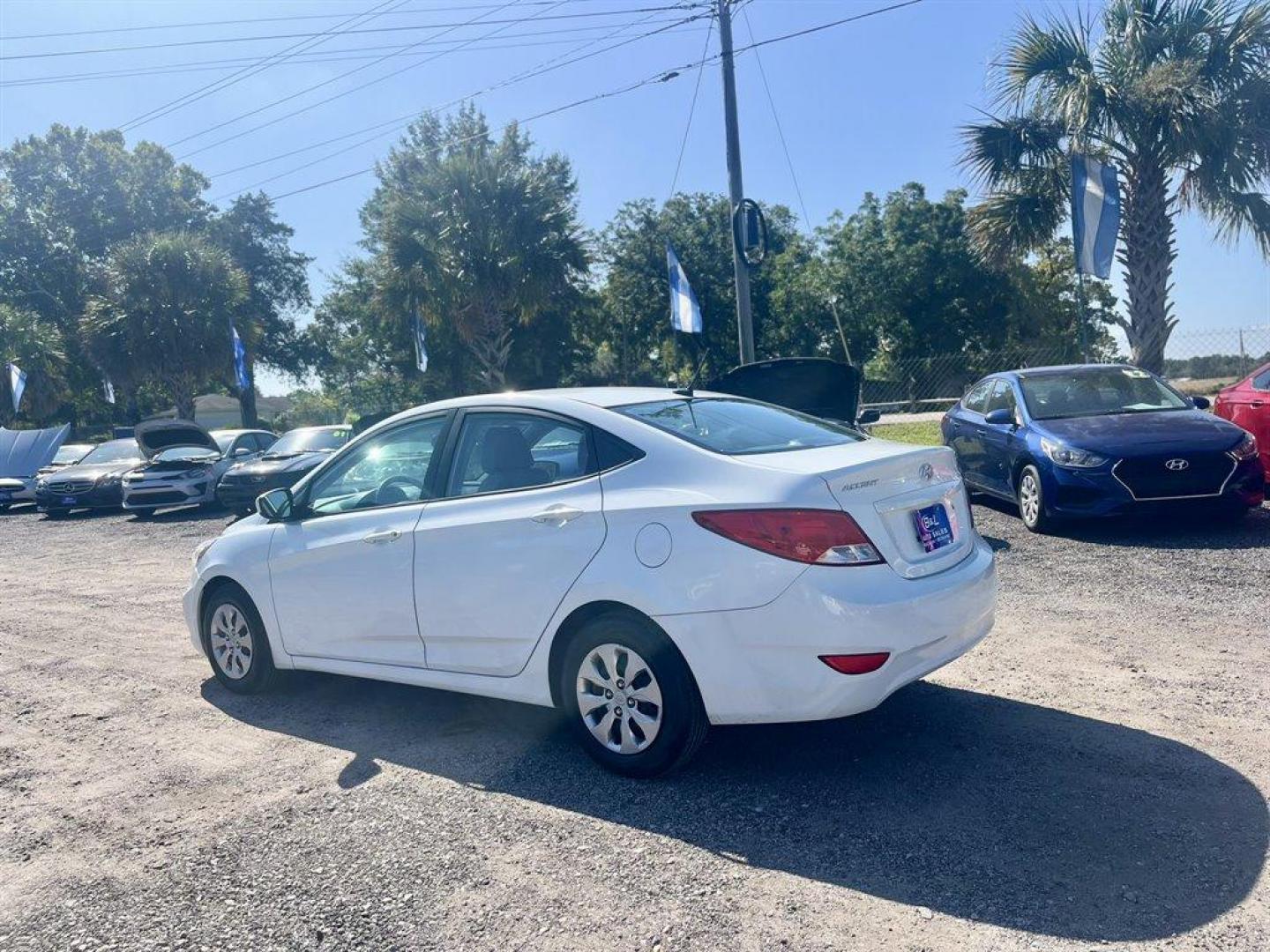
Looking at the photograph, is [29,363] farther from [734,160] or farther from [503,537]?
[503,537]

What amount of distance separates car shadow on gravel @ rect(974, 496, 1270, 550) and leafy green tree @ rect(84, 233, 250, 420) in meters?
26.7

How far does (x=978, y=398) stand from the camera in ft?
35.3

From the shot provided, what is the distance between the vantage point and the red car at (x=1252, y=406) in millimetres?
9430

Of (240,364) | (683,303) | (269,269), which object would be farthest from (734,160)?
(269,269)

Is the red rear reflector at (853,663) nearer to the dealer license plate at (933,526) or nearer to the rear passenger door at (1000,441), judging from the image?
the dealer license plate at (933,526)

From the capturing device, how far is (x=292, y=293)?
173 feet

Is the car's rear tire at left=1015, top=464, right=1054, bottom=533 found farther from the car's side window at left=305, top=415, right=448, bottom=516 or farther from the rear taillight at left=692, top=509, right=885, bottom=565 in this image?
the car's side window at left=305, top=415, right=448, bottom=516

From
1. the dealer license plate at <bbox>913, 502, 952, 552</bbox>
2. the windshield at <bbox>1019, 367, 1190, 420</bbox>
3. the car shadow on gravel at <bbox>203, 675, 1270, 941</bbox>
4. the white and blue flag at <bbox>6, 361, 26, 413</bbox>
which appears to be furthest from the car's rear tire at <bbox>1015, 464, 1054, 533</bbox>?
the white and blue flag at <bbox>6, 361, 26, 413</bbox>

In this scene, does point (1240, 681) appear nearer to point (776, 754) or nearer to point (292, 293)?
point (776, 754)

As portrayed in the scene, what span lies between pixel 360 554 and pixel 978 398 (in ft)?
25.1

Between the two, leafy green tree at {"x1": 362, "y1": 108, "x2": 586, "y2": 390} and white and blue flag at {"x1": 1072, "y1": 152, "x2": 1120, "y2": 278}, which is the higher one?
leafy green tree at {"x1": 362, "y1": 108, "x2": 586, "y2": 390}

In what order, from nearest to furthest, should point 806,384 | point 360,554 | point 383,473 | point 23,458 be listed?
Result: point 360,554, point 383,473, point 806,384, point 23,458

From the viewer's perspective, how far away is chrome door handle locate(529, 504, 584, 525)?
4203 millimetres

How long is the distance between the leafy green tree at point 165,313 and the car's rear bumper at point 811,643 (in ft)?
96.8
